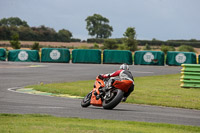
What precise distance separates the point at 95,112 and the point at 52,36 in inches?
5168

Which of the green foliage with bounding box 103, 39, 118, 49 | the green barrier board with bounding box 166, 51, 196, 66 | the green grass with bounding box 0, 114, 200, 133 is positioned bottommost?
the green grass with bounding box 0, 114, 200, 133

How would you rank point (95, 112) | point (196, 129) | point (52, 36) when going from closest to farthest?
point (196, 129), point (95, 112), point (52, 36)

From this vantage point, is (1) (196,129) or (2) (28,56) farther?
(2) (28,56)

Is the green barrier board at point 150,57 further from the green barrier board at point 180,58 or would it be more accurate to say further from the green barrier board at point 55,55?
the green barrier board at point 55,55

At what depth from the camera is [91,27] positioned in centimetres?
19438

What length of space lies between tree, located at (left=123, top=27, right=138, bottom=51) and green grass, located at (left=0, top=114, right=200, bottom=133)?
8691 cm

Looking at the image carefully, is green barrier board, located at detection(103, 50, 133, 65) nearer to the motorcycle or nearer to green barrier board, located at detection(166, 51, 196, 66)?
green barrier board, located at detection(166, 51, 196, 66)

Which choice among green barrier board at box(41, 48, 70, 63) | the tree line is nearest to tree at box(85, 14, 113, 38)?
the tree line

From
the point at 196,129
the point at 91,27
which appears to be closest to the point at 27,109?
the point at 196,129

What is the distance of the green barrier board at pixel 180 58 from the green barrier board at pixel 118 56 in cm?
430

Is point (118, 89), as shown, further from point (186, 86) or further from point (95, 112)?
point (186, 86)

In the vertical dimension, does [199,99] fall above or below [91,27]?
below

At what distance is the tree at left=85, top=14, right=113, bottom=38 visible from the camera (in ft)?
628

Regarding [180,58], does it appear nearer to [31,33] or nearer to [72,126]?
[72,126]
